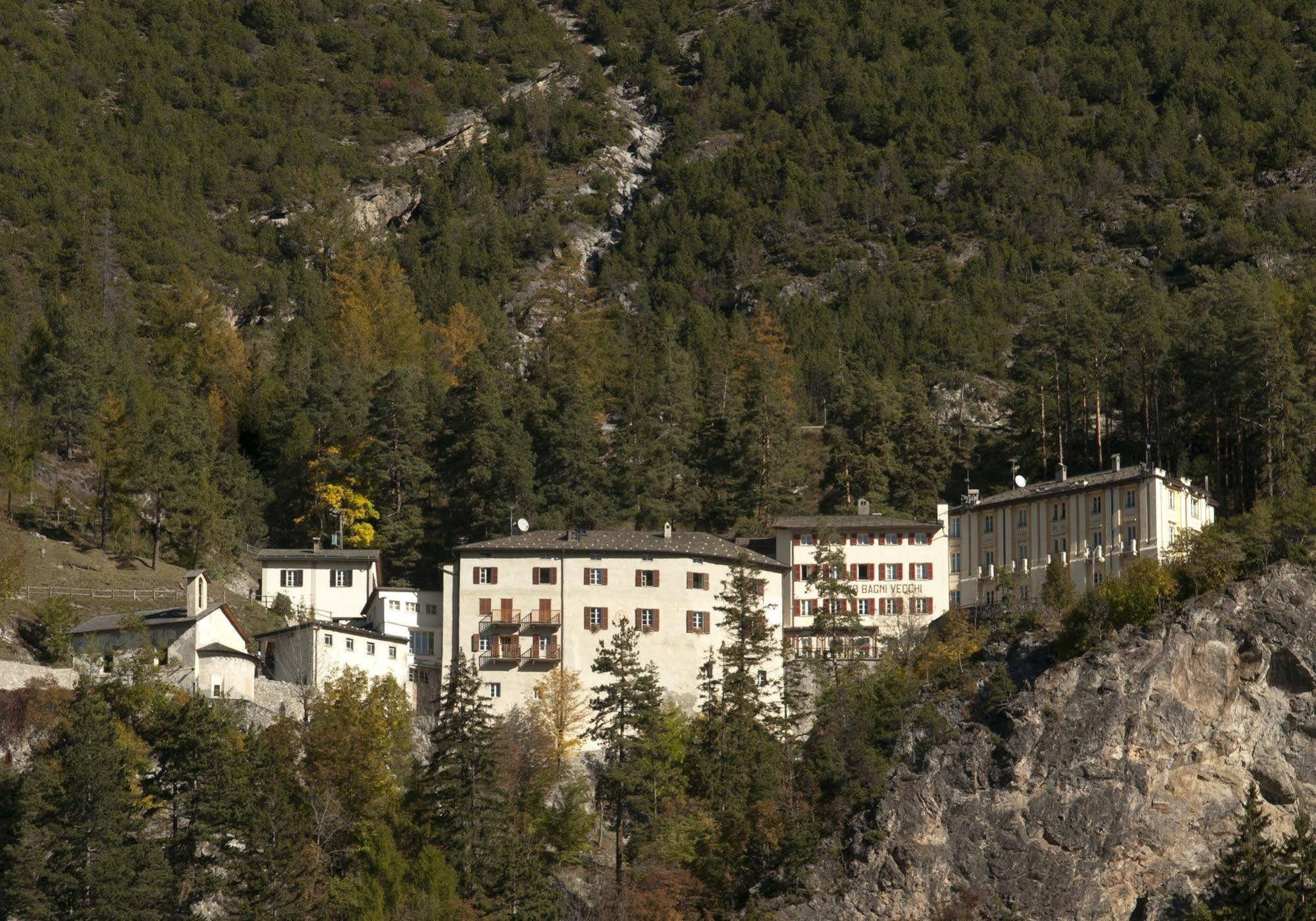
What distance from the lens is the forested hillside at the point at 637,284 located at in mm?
95125

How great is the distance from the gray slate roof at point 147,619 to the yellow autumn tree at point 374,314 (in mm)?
34822

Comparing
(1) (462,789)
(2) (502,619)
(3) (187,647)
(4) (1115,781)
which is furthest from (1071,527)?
(3) (187,647)

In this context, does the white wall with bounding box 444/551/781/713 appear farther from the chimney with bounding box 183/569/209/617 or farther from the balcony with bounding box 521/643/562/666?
the chimney with bounding box 183/569/209/617

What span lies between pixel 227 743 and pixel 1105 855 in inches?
1321

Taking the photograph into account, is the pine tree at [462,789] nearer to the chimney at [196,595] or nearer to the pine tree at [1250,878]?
the chimney at [196,595]

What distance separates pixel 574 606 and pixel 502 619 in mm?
3161

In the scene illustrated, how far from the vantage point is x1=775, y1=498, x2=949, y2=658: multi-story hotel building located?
8700 cm

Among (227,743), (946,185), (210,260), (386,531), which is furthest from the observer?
(946,185)

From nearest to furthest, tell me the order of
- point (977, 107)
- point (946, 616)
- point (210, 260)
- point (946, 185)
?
1. point (946, 616)
2. point (210, 260)
3. point (946, 185)
4. point (977, 107)

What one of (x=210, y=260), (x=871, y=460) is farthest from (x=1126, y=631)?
(x=210, y=260)

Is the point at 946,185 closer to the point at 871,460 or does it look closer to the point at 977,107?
the point at 977,107

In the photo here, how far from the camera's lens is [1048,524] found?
285 ft

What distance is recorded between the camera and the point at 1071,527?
86000mm

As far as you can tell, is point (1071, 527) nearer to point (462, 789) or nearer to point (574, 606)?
point (574, 606)
